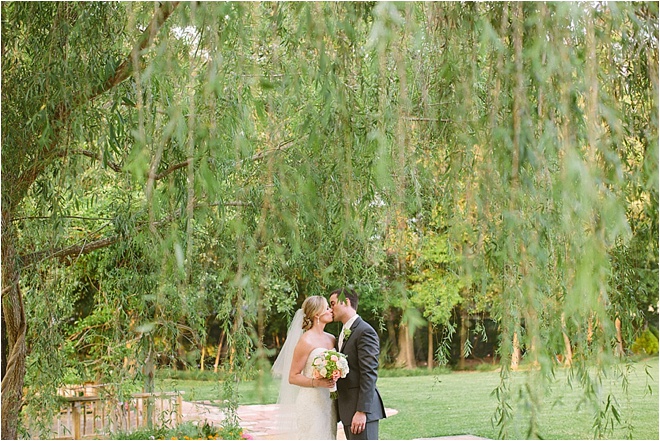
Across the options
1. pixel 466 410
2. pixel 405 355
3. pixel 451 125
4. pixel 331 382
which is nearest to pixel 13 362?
pixel 331 382

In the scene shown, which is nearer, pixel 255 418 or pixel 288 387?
pixel 288 387

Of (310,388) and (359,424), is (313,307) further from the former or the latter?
(359,424)

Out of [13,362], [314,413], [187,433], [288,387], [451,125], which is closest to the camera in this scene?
[451,125]

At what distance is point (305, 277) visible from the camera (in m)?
3.03

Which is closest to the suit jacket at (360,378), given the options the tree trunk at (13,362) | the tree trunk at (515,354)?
the tree trunk at (515,354)

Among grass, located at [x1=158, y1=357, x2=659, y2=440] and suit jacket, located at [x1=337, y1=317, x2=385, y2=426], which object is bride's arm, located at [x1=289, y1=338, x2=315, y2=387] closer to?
suit jacket, located at [x1=337, y1=317, x2=385, y2=426]

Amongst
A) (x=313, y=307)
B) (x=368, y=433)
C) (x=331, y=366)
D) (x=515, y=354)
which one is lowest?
(x=368, y=433)

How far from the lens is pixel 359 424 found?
3176 mm

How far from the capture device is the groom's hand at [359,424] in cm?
318

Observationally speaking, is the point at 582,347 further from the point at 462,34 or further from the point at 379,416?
the point at 379,416

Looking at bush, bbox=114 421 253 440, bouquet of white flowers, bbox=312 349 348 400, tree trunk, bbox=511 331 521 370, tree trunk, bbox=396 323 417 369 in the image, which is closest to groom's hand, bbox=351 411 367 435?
bouquet of white flowers, bbox=312 349 348 400

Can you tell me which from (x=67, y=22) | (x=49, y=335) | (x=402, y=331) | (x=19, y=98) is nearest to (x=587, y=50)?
(x=67, y=22)

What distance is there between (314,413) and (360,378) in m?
0.40

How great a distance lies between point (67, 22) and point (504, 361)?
154cm
